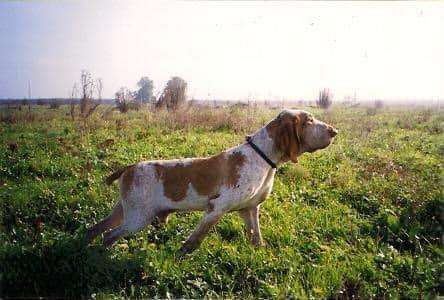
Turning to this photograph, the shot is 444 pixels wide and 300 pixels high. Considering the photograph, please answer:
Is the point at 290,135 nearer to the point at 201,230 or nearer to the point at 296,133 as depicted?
the point at 296,133

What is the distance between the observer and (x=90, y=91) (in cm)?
1193

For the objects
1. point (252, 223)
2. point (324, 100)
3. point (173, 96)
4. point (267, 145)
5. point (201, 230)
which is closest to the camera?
point (201, 230)

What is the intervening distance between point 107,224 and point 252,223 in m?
1.96

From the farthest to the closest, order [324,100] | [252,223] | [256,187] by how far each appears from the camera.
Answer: [324,100] < [252,223] < [256,187]

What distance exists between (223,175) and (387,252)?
86.7 inches

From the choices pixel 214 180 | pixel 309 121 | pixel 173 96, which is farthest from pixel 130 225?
pixel 173 96

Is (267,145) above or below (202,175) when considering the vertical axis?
above

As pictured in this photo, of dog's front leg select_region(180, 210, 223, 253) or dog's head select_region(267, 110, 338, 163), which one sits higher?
dog's head select_region(267, 110, 338, 163)

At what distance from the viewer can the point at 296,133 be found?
464 cm

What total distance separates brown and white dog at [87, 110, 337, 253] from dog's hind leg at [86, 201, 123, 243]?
0.19 feet

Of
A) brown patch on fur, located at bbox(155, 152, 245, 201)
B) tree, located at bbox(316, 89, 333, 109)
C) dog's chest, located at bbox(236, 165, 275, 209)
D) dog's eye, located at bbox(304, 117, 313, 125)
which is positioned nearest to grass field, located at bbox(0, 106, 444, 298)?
dog's chest, located at bbox(236, 165, 275, 209)

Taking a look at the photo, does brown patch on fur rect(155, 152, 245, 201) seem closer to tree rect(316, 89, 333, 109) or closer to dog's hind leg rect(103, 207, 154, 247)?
dog's hind leg rect(103, 207, 154, 247)

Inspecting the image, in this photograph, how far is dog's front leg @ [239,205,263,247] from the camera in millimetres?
4859

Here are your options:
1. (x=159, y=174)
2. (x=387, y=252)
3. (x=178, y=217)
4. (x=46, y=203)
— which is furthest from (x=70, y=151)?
(x=387, y=252)
